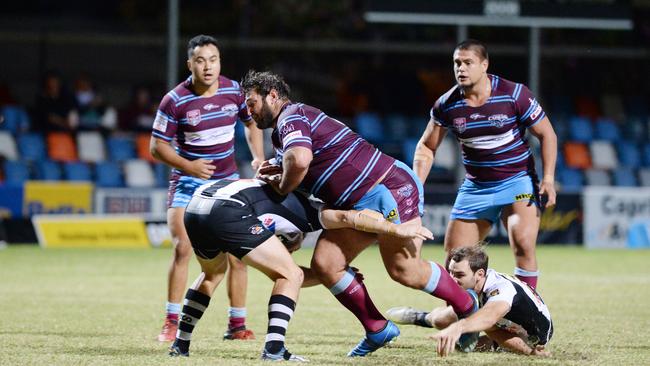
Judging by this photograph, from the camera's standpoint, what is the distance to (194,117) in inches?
339

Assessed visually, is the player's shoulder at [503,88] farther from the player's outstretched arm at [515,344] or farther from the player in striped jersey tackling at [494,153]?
the player's outstretched arm at [515,344]

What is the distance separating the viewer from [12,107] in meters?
20.7

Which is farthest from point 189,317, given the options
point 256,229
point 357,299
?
point 357,299

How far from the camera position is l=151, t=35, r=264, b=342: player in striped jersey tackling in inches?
333

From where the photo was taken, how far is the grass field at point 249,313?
721cm

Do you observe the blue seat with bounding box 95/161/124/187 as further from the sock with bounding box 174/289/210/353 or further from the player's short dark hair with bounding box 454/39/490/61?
the sock with bounding box 174/289/210/353

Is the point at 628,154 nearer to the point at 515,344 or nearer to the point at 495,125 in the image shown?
the point at 495,125

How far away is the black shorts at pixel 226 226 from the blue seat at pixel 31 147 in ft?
43.7

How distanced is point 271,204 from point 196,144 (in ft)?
5.95

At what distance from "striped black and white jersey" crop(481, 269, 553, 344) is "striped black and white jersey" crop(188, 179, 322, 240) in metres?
1.12

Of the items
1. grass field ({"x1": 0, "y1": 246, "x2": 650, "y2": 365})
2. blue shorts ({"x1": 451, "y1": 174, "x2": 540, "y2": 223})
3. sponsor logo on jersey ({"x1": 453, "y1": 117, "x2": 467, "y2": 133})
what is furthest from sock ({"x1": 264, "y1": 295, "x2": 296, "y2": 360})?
sponsor logo on jersey ({"x1": 453, "y1": 117, "x2": 467, "y2": 133})

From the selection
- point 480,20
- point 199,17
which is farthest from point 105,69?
point 480,20

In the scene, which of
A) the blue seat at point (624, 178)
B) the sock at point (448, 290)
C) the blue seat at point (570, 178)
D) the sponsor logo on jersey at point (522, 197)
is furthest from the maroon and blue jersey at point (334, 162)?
the blue seat at point (624, 178)

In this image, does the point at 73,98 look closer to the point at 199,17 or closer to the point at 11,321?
the point at 199,17
